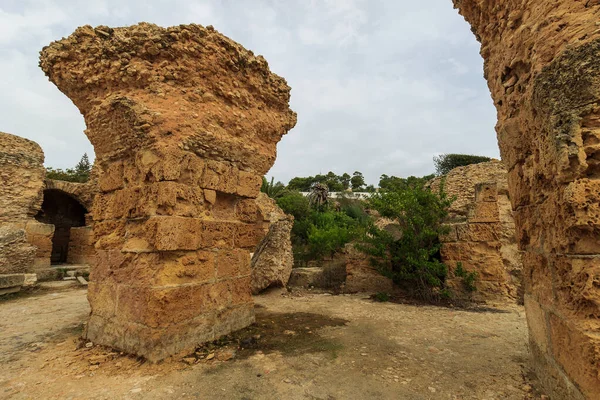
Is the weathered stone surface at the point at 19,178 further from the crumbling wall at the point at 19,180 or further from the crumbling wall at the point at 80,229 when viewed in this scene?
the crumbling wall at the point at 80,229

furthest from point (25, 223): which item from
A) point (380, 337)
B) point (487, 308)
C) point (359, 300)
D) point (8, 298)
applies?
point (487, 308)

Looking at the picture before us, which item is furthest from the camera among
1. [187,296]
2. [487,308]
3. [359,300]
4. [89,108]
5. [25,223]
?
[25,223]

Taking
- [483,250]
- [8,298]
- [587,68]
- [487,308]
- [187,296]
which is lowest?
[8,298]

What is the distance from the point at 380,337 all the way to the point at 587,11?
331 centimetres

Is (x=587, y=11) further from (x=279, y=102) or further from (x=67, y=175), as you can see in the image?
(x=67, y=175)

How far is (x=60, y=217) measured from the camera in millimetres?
13750

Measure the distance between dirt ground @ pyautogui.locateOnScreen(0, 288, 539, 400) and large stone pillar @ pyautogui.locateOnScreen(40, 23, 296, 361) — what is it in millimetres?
339

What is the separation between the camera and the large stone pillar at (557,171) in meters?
1.67

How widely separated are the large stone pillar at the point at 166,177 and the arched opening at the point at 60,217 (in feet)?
39.3

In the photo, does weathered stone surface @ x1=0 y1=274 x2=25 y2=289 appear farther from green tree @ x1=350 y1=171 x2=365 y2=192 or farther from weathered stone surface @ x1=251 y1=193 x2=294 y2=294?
green tree @ x1=350 y1=171 x2=365 y2=192

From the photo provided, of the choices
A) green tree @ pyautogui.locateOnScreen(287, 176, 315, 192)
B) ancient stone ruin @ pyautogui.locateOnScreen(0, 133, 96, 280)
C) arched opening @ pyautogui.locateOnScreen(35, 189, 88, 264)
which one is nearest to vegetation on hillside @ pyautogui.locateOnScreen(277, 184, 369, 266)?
ancient stone ruin @ pyautogui.locateOnScreen(0, 133, 96, 280)

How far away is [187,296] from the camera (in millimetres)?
3301

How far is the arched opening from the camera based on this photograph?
13.3 m

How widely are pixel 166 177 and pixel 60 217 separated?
543 inches
